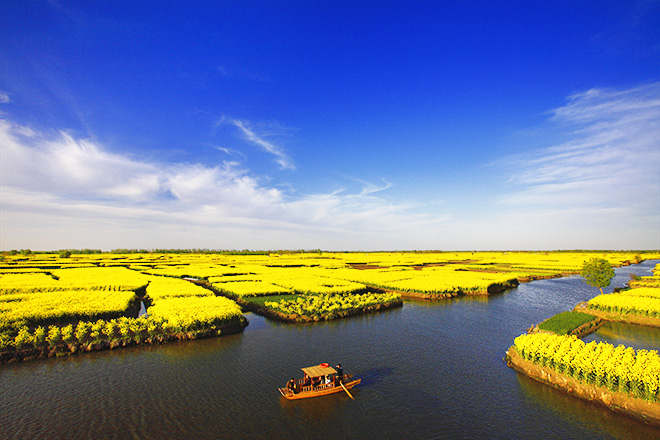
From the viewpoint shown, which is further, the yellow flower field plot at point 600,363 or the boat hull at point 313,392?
the boat hull at point 313,392

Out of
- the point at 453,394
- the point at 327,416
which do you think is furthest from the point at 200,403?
the point at 453,394

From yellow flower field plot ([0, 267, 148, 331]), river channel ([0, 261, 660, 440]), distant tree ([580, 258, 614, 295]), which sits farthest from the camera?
distant tree ([580, 258, 614, 295])

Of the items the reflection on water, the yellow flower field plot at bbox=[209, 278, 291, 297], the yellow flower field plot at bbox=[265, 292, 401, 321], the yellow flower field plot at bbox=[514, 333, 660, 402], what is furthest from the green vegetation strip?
the yellow flower field plot at bbox=[209, 278, 291, 297]

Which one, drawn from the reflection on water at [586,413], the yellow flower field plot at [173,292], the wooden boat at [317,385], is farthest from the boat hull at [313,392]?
the yellow flower field plot at [173,292]

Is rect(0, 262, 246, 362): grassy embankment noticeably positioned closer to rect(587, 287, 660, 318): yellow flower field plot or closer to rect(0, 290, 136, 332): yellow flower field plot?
rect(0, 290, 136, 332): yellow flower field plot

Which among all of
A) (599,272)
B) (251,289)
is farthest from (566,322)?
(251,289)

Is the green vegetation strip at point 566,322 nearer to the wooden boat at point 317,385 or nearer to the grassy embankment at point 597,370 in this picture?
the grassy embankment at point 597,370
